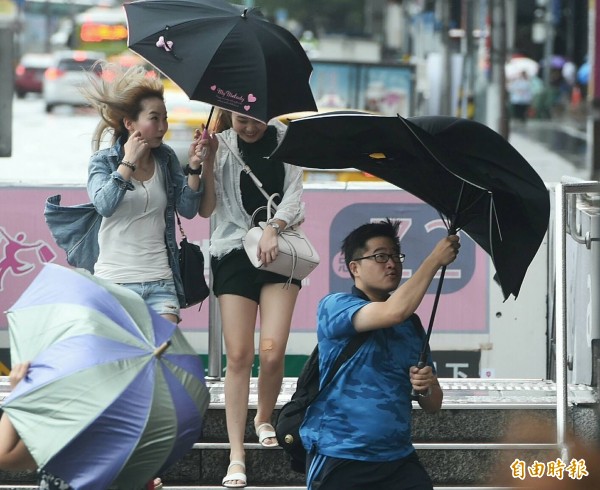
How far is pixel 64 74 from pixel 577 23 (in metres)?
17.6

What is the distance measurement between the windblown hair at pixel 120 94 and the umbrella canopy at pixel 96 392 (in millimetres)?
1639

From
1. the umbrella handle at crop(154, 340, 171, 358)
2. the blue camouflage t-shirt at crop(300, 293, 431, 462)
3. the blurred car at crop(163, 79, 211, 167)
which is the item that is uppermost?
the blurred car at crop(163, 79, 211, 167)

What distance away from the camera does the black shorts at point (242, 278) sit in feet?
18.8

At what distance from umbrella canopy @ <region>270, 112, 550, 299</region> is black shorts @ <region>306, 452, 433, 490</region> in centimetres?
75

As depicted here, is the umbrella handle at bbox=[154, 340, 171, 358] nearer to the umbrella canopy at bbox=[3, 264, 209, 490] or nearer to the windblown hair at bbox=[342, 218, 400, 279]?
the umbrella canopy at bbox=[3, 264, 209, 490]

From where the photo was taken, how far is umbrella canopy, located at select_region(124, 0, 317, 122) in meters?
5.55

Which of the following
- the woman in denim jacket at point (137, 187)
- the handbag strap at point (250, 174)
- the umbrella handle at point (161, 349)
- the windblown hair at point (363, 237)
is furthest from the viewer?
the handbag strap at point (250, 174)

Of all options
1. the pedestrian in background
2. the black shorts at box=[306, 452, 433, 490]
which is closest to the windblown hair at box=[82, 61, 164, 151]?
the pedestrian in background

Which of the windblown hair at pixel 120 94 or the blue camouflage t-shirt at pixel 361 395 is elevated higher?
the windblown hair at pixel 120 94

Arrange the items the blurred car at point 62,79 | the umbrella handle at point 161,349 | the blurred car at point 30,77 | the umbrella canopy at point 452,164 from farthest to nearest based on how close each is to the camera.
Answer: the blurred car at point 30,77, the blurred car at point 62,79, the umbrella canopy at point 452,164, the umbrella handle at point 161,349

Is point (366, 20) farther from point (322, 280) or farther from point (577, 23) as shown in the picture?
point (322, 280)

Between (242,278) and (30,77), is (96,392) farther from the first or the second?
(30,77)

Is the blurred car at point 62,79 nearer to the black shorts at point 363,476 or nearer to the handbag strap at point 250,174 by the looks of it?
the handbag strap at point 250,174

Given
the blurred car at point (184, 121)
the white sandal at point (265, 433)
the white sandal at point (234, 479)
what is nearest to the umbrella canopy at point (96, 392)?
the white sandal at point (234, 479)
